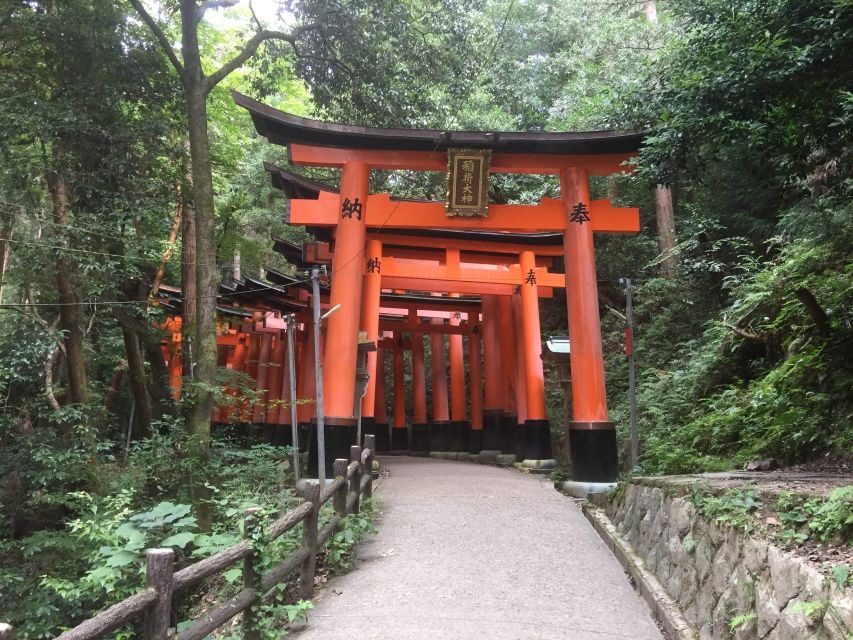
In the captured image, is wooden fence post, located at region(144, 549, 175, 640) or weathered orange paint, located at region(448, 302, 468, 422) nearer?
wooden fence post, located at region(144, 549, 175, 640)

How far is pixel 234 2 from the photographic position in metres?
10.4

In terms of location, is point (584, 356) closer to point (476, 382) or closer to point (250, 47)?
point (250, 47)

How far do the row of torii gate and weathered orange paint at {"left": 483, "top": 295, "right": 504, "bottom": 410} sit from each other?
3 cm

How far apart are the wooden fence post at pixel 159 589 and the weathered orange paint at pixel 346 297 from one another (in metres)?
6.87

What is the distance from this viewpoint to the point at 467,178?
10.9 metres

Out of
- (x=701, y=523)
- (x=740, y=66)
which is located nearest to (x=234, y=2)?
(x=740, y=66)

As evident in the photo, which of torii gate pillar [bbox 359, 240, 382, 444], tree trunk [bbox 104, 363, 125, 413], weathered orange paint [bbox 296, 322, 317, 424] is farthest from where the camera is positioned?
weathered orange paint [bbox 296, 322, 317, 424]

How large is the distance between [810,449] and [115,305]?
960 centimetres

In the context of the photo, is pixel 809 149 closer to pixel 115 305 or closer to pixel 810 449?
pixel 810 449

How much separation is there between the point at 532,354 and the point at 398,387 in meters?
8.81

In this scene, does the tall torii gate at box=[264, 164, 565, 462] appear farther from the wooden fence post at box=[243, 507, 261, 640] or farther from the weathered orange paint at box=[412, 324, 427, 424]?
the wooden fence post at box=[243, 507, 261, 640]

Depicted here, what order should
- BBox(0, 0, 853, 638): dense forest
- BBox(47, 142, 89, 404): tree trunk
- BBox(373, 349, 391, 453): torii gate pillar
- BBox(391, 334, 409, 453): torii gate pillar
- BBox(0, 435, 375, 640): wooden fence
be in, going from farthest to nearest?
BBox(373, 349, 391, 453): torii gate pillar → BBox(391, 334, 409, 453): torii gate pillar → BBox(47, 142, 89, 404): tree trunk → BBox(0, 0, 853, 638): dense forest → BBox(0, 435, 375, 640): wooden fence

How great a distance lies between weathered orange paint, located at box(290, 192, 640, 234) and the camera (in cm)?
1106

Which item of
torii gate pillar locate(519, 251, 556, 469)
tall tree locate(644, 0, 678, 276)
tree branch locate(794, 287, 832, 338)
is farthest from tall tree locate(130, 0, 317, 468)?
tall tree locate(644, 0, 678, 276)
